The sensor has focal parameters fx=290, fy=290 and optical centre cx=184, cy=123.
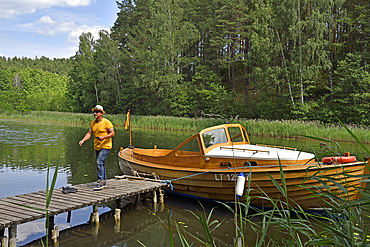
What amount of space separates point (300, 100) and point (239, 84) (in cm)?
1341

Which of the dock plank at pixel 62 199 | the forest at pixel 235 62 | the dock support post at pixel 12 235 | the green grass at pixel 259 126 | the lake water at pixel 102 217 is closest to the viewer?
the dock support post at pixel 12 235

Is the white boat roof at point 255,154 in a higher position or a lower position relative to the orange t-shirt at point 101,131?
lower

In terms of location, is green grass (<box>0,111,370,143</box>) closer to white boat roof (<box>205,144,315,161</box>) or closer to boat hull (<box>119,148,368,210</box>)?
white boat roof (<box>205,144,315,161</box>)

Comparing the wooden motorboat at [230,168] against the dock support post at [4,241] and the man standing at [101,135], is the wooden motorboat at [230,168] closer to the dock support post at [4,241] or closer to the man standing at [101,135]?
the man standing at [101,135]

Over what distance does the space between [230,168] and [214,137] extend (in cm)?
120

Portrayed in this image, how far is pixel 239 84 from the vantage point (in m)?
39.5

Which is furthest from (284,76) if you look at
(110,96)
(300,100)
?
(110,96)

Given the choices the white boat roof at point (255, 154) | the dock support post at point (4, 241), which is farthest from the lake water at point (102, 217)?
the white boat roof at point (255, 154)

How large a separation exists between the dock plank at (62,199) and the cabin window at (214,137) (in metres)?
1.64

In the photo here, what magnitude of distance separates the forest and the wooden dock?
63.6 feet

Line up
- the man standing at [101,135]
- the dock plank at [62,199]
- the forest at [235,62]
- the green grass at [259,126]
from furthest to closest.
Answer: the forest at [235,62]
the green grass at [259,126]
the man standing at [101,135]
the dock plank at [62,199]

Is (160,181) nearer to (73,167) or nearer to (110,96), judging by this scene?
(73,167)

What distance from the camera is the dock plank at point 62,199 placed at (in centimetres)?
508

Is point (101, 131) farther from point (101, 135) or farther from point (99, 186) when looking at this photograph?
point (99, 186)
